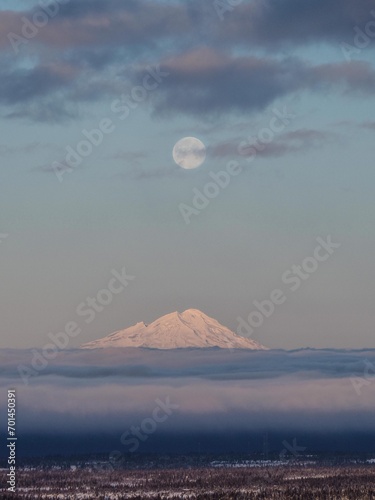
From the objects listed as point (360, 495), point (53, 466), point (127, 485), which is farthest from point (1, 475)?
point (360, 495)

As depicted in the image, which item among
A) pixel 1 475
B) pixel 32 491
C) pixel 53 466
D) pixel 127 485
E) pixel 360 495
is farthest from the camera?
pixel 53 466

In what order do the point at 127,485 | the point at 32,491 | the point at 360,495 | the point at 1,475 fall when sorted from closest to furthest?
1. the point at 360,495
2. the point at 32,491
3. the point at 127,485
4. the point at 1,475

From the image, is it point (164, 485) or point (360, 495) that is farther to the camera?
point (164, 485)

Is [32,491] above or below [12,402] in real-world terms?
below

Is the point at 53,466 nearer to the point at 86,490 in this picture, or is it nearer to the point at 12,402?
the point at 86,490

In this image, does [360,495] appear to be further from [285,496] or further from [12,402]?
[12,402]

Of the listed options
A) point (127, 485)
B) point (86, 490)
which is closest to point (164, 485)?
point (127, 485)
